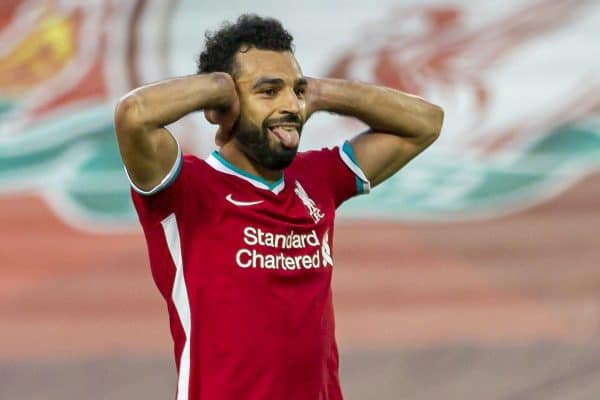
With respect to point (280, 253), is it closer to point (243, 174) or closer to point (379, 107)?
point (243, 174)

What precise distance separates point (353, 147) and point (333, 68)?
1.54m

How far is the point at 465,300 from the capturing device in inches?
141

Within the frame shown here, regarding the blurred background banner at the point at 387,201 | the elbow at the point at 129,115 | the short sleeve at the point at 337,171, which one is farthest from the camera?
the blurred background banner at the point at 387,201

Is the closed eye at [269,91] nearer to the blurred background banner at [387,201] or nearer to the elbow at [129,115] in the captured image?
the elbow at [129,115]

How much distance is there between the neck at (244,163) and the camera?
6.37 feet

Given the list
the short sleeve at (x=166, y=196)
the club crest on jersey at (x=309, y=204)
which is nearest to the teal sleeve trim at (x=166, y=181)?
the short sleeve at (x=166, y=196)

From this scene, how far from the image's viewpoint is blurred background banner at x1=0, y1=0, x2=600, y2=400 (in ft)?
11.7

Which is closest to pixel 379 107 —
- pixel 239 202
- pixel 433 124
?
pixel 433 124

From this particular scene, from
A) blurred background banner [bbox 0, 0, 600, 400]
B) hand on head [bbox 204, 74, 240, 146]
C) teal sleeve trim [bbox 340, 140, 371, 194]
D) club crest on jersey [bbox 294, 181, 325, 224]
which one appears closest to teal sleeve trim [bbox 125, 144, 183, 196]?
hand on head [bbox 204, 74, 240, 146]

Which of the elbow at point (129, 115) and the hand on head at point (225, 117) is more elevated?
the hand on head at point (225, 117)

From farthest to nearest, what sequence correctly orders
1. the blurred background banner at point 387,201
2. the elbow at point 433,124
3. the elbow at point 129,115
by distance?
the blurred background banner at point 387,201 < the elbow at point 433,124 < the elbow at point 129,115

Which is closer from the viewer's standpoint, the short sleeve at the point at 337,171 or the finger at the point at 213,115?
the finger at the point at 213,115

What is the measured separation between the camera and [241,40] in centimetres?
195

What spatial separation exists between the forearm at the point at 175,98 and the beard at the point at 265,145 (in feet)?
0.16
